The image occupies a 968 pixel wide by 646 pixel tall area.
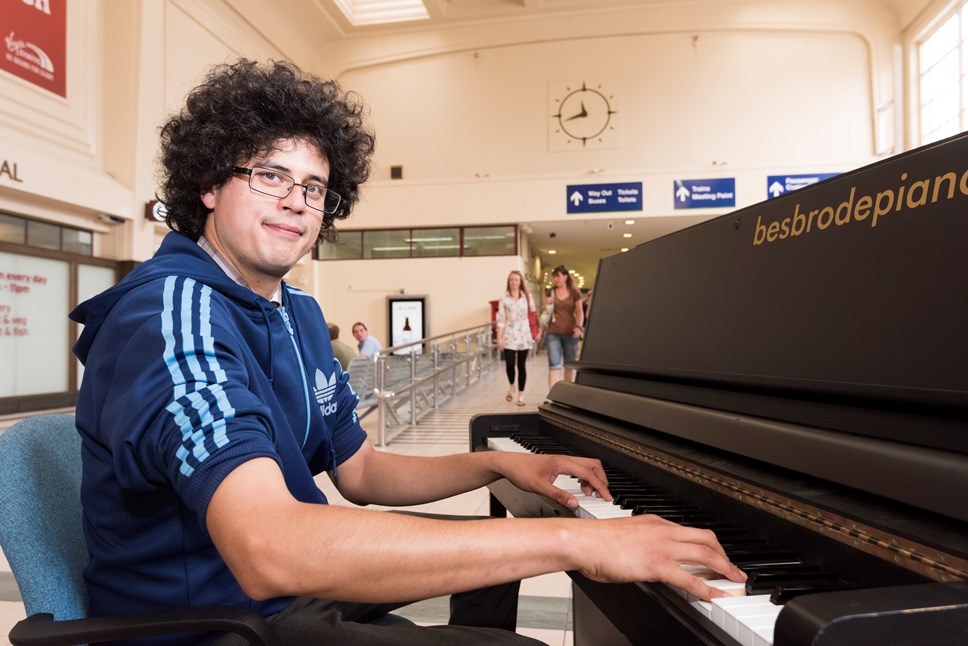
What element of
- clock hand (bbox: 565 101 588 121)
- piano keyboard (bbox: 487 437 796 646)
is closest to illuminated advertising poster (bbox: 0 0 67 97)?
piano keyboard (bbox: 487 437 796 646)

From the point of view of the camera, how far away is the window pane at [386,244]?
1686 centimetres

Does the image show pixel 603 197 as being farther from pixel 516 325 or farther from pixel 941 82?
pixel 516 325

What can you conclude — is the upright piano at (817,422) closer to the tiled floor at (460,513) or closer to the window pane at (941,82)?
the tiled floor at (460,513)

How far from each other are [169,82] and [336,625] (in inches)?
497

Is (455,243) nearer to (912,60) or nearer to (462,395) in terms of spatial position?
(462,395)

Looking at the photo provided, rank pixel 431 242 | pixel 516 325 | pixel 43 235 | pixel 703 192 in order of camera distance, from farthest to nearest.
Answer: pixel 431 242
pixel 703 192
pixel 43 235
pixel 516 325

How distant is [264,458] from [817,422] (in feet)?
2.76

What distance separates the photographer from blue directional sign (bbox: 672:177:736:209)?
49.9 ft

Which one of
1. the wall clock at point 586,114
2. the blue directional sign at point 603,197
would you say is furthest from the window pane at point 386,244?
the wall clock at point 586,114

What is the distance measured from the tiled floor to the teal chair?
162 centimetres

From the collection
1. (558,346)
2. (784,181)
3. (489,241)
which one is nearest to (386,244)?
(489,241)

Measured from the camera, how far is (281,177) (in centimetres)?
126

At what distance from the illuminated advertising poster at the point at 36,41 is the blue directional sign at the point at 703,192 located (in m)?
12.4

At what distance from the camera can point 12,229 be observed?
342 inches
